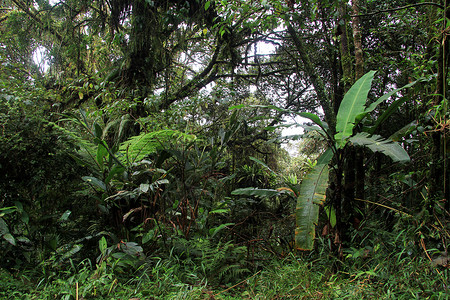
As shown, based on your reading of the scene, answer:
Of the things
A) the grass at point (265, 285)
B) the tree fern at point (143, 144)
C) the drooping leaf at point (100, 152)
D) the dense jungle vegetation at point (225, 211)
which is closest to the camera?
the grass at point (265, 285)

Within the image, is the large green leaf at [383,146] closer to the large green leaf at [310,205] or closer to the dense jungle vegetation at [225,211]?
the dense jungle vegetation at [225,211]

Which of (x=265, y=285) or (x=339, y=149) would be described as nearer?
(x=265, y=285)

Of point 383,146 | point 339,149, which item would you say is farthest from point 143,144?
point 383,146

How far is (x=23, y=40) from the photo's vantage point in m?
5.12

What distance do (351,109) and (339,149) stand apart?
0.35 meters

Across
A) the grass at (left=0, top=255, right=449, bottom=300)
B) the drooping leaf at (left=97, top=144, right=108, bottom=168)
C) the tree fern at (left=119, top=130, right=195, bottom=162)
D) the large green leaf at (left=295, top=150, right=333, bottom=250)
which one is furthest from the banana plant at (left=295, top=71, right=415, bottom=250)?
the drooping leaf at (left=97, top=144, right=108, bottom=168)

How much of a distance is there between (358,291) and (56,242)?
82.0 inches

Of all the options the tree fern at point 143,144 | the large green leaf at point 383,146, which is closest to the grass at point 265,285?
the large green leaf at point 383,146

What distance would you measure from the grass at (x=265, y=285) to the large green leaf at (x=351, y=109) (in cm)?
91

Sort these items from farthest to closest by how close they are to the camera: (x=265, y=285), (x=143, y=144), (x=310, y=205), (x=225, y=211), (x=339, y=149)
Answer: (x=143, y=144) < (x=225, y=211) < (x=339, y=149) < (x=310, y=205) < (x=265, y=285)

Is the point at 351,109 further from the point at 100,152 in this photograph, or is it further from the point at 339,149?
the point at 100,152

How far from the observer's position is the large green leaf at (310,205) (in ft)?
5.86

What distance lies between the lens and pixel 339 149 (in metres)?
2.04

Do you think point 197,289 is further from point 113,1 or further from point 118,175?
point 113,1
